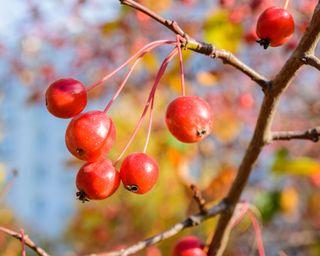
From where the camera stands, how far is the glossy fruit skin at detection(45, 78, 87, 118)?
92 cm

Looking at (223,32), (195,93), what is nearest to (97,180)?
(223,32)

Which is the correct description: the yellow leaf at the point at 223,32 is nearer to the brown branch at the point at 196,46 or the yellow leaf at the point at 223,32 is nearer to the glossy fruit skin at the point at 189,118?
the brown branch at the point at 196,46

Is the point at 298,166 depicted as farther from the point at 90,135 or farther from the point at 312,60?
the point at 90,135

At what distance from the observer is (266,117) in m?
1.07

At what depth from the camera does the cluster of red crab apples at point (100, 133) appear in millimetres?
912

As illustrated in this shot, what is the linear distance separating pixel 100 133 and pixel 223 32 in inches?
61.0

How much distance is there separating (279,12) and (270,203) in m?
1.84

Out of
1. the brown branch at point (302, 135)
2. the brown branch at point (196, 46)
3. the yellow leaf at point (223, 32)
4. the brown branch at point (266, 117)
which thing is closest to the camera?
the brown branch at point (196, 46)

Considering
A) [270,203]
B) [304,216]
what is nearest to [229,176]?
[270,203]

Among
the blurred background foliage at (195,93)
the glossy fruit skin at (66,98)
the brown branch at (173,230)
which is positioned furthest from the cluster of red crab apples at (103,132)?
the blurred background foliage at (195,93)

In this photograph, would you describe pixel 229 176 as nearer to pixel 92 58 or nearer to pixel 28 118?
pixel 92 58

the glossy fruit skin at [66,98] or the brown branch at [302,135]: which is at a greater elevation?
the glossy fruit skin at [66,98]

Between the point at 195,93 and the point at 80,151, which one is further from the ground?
the point at 195,93

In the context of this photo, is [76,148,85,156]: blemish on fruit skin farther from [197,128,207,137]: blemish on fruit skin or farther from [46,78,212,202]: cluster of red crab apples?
[197,128,207,137]: blemish on fruit skin
